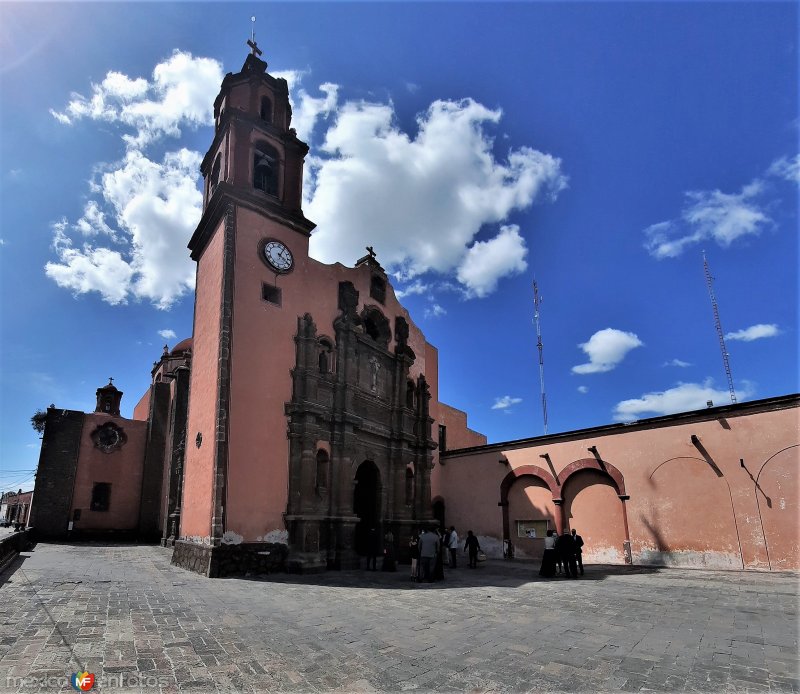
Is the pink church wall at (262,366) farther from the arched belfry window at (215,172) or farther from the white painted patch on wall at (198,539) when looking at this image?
the arched belfry window at (215,172)

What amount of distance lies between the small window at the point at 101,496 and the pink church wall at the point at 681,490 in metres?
20.8

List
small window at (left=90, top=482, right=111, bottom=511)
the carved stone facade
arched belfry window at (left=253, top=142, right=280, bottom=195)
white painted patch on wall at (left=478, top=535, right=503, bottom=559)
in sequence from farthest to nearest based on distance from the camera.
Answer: small window at (left=90, top=482, right=111, bottom=511) → white painted patch on wall at (left=478, top=535, right=503, bottom=559) → arched belfry window at (left=253, top=142, right=280, bottom=195) → the carved stone facade

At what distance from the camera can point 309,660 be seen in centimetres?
586

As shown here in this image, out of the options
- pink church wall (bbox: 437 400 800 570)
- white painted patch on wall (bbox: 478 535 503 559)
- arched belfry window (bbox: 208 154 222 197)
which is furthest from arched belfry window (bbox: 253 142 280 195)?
white painted patch on wall (bbox: 478 535 503 559)

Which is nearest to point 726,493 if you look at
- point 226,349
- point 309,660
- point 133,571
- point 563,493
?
point 563,493

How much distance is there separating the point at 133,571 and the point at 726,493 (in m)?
17.0

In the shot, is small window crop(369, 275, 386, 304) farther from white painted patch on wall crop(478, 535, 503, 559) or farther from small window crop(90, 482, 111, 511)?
small window crop(90, 482, 111, 511)

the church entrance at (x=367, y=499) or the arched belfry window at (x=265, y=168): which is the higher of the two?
the arched belfry window at (x=265, y=168)

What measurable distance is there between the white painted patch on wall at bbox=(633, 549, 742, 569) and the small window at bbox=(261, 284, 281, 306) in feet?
47.8

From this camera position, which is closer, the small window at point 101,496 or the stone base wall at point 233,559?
the stone base wall at point 233,559

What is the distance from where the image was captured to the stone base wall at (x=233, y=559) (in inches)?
520

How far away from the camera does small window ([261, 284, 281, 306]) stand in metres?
16.7

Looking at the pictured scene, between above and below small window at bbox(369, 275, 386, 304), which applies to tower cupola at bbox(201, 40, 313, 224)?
above

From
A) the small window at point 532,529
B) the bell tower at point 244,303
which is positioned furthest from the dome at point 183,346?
the small window at point 532,529
